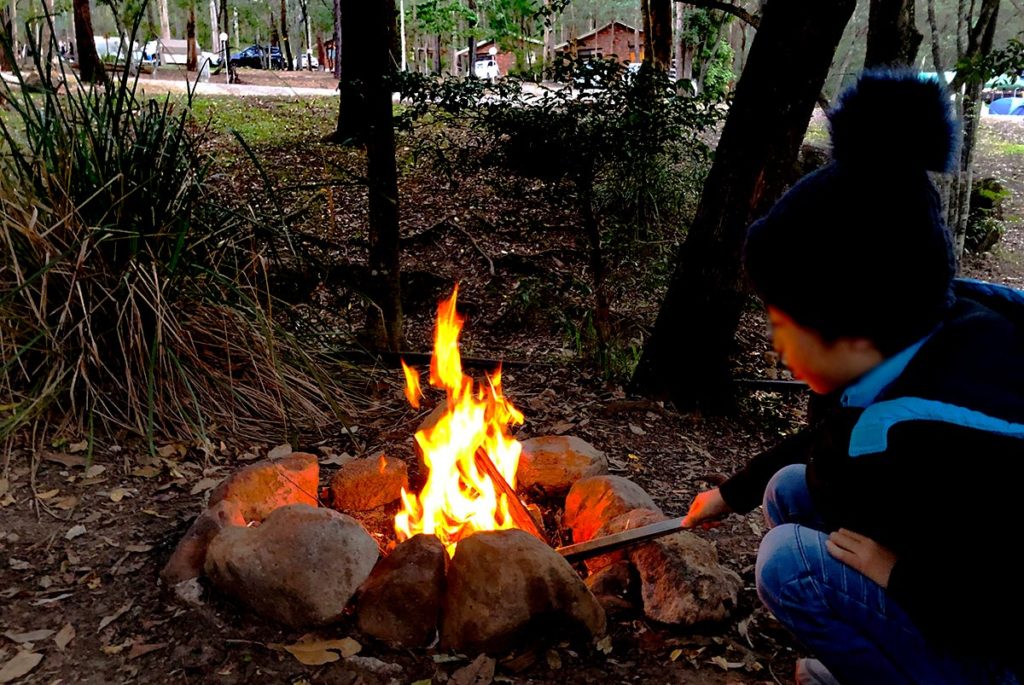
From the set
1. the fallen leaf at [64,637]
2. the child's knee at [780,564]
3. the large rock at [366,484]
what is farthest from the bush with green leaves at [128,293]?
the child's knee at [780,564]

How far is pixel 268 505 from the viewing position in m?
2.89

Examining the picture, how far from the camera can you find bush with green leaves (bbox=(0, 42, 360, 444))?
10.9 ft

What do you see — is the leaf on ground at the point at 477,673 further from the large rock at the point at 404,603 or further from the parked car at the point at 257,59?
the parked car at the point at 257,59

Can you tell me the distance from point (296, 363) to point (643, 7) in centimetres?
923

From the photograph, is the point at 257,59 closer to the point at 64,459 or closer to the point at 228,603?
the point at 64,459

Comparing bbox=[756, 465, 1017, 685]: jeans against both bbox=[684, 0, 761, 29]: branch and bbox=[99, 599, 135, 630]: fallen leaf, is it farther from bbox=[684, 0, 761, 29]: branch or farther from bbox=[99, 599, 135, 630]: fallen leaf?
bbox=[684, 0, 761, 29]: branch

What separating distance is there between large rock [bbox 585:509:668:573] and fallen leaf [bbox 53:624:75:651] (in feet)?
5.26

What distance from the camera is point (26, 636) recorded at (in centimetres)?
233

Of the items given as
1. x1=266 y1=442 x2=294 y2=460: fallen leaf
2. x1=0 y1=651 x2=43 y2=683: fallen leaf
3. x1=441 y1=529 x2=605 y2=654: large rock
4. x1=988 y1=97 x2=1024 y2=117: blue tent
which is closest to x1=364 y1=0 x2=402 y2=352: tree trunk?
x1=266 y1=442 x2=294 y2=460: fallen leaf

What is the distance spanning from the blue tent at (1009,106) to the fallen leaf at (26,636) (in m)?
31.8

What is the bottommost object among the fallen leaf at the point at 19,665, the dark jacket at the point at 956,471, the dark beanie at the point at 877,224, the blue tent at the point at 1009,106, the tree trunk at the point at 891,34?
the fallen leaf at the point at 19,665

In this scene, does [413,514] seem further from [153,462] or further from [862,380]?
[862,380]

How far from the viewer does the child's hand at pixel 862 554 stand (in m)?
1.63

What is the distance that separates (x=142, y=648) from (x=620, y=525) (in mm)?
1516
